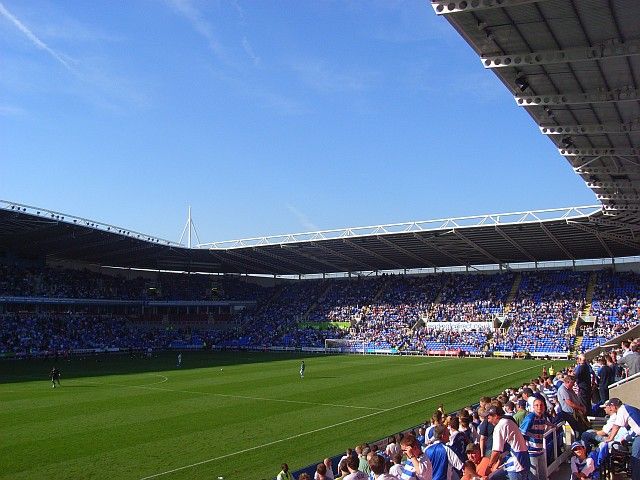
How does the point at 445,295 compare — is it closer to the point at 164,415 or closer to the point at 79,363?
the point at 79,363

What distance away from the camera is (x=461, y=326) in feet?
189

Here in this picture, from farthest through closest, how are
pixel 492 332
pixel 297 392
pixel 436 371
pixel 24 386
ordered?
pixel 492 332 < pixel 436 371 < pixel 24 386 < pixel 297 392

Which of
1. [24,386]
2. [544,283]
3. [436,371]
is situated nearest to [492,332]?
[544,283]

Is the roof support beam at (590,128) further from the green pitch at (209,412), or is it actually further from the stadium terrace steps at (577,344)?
the stadium terrace steps at (577,344)

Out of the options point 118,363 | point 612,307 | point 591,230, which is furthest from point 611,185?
point 118,363

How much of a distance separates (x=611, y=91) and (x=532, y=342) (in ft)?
129

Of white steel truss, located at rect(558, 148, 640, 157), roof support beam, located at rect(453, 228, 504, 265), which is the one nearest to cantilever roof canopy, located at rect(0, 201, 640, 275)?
roof support beam, located at rect(453, 228, 504, 265)

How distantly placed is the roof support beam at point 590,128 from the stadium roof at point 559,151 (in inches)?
1.2

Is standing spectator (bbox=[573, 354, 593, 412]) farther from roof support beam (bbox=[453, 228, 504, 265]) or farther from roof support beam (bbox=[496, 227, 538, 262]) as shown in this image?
roof support beam (bbox=[453, 228, 504, 265])

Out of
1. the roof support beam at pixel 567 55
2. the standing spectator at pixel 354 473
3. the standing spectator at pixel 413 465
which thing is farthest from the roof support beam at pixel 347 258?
the standing spectator at pixel 413 465

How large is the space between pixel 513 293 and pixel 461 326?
23.5 feet

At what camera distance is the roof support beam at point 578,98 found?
50.4ft

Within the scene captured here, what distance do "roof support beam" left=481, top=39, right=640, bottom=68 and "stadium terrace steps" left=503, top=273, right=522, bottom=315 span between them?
46.9 meters

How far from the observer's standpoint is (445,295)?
2525 inches
